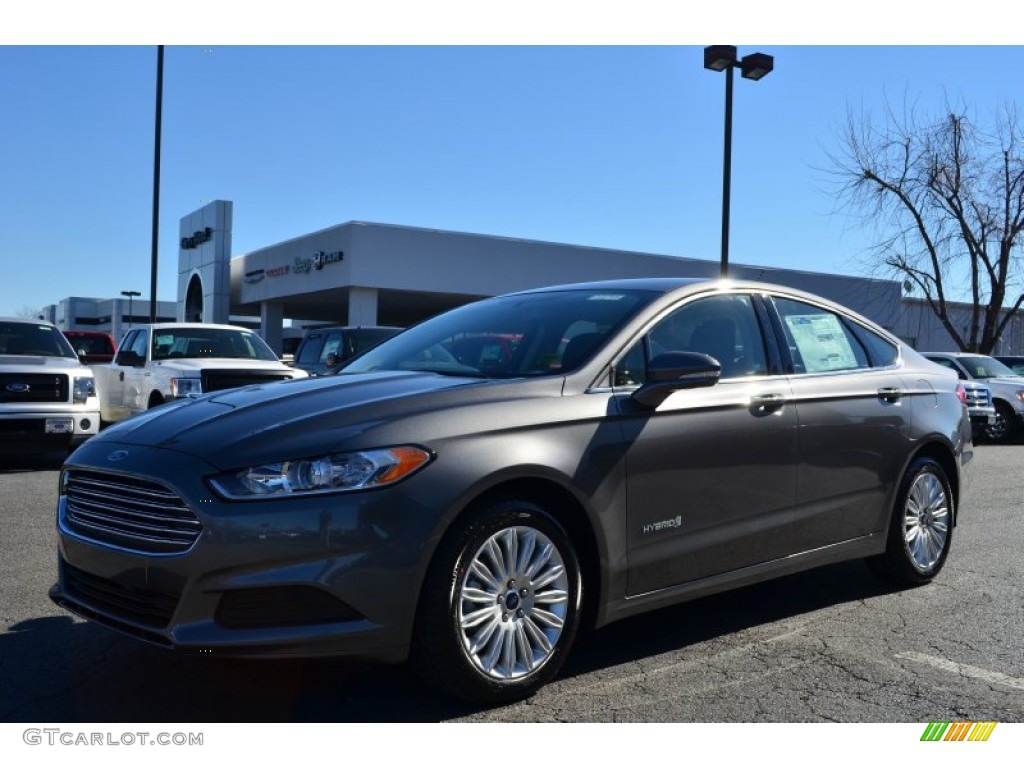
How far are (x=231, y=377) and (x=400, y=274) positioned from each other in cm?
2324

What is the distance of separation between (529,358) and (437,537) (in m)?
1.19

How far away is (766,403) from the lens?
4711 mm

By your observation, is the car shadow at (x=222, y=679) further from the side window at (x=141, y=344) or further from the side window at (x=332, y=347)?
the side window at (x=332, y=347)

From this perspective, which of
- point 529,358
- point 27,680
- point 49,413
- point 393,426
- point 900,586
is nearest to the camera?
point 393,426

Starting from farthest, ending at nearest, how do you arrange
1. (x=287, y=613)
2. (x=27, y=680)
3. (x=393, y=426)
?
(x=27, y=680) → (x=393, y=426) → (x=287, y=613)

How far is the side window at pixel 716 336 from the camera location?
4480 mm

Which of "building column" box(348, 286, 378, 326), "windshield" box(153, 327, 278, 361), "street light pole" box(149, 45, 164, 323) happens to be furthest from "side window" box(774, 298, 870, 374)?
"building column" box(348, 286, 378, 326)

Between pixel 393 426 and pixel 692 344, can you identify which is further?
pixel 692 344

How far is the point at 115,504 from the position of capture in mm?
3635

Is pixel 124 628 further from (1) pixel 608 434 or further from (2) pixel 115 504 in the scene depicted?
(1) pixel 608 434

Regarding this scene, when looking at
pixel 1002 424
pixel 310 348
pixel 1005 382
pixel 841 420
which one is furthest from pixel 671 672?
pixel 1005 382

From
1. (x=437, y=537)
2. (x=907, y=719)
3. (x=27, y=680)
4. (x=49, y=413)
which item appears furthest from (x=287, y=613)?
(x=49, y=413)

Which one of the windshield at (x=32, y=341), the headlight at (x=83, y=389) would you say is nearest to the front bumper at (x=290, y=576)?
the headlight at (x=83, y=389)

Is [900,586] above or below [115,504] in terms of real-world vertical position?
below
